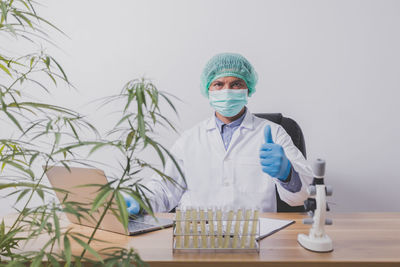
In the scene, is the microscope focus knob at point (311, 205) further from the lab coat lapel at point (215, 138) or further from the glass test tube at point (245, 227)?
the lab coat lapel at point (215, 138)

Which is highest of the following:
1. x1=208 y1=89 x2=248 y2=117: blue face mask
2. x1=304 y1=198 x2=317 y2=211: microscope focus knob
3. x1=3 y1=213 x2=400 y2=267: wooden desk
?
x1=208 y1=89 x2=248 y2=117: blue face mask

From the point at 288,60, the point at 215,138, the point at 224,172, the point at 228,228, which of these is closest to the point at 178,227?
the point at 228,228

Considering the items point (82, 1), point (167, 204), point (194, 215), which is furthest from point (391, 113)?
point (82, 1)

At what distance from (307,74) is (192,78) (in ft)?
2.61

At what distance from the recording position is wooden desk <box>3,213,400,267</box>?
2.89ft

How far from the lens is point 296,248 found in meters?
0.97

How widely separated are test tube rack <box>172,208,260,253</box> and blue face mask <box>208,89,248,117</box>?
93 centimetres

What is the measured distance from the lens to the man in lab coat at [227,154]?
5.88 feet

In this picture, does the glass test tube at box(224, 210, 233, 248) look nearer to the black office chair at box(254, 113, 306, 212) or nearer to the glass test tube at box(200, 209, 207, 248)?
the glass test tube at box(200, 209, 207, 248)

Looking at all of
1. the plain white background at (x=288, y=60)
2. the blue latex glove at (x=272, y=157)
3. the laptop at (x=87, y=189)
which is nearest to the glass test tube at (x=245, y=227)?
the laptop at (x=87, y=189)

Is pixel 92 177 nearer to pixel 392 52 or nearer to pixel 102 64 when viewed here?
pixel 102 64

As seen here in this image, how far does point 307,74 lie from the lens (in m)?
2.29

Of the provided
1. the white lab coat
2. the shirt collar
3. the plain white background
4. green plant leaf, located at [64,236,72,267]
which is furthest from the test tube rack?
the plain white background

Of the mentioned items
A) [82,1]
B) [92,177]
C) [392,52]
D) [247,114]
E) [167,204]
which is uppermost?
[82,1]
